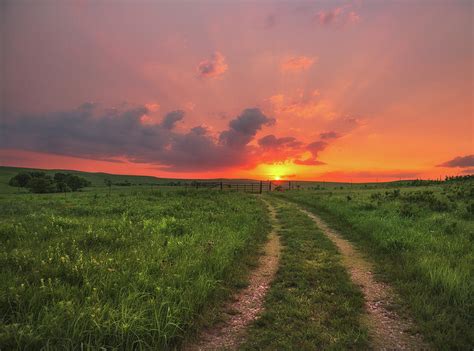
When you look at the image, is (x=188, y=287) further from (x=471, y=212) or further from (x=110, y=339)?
(x=471, y=212)

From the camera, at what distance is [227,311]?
605 centimetres

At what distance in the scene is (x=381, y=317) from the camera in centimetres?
567

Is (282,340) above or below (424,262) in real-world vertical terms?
below

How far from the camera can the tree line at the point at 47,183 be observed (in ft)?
224

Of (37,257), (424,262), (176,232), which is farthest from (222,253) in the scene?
(424,262)

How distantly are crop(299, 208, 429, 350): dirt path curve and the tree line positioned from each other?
263 feet

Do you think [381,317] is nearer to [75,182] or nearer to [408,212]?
[408,212]

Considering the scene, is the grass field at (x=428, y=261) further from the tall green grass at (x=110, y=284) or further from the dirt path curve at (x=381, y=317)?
the tall green grass at (x=110, y=284)

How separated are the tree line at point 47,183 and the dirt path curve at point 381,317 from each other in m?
80.1

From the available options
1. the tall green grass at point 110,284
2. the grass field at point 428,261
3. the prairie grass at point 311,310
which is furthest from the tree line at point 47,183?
the prairie grass at point 311,310

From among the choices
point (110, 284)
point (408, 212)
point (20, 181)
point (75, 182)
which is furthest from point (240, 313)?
point (20, 181)

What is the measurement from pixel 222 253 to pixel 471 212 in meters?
16.4

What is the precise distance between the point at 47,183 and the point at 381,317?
8435cm

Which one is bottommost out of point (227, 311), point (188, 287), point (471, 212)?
point (227, 311)
